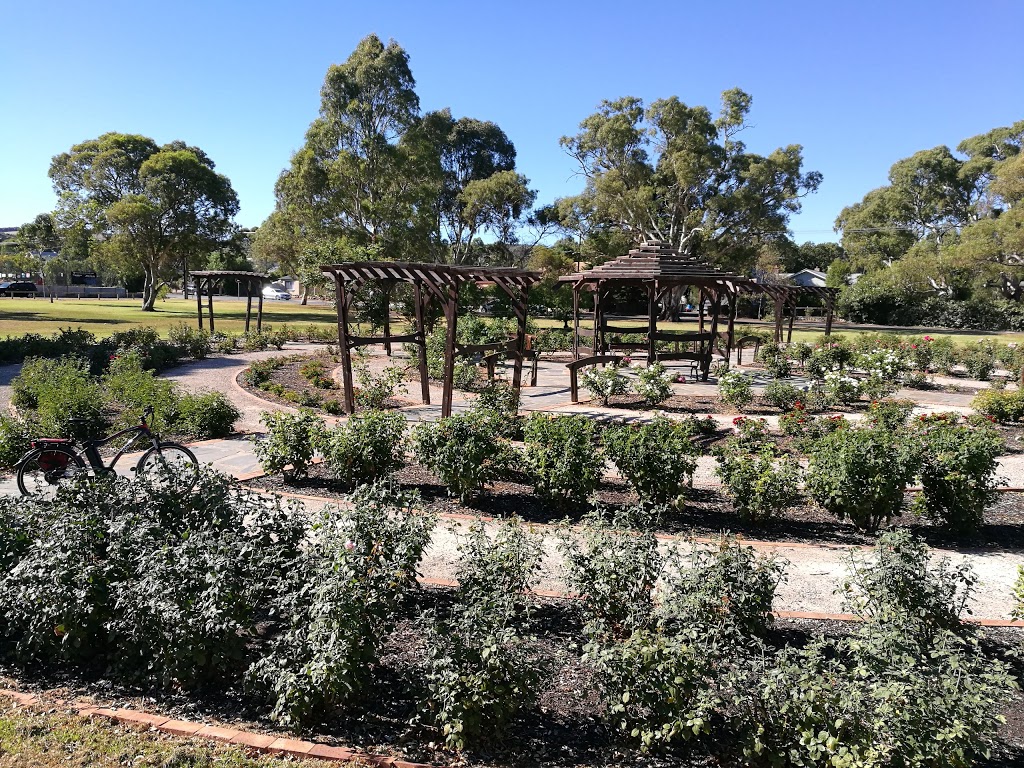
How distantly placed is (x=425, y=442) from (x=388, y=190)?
33.5 metres

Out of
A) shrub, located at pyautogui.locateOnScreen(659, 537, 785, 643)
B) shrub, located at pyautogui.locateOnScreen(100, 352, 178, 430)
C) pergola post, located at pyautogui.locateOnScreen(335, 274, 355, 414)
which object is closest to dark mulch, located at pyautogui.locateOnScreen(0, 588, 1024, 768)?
shrub, located at pyautogui.locateOnScreen(659, 537, 785, 643)

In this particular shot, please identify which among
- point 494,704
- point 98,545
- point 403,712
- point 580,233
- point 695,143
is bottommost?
point 403,712

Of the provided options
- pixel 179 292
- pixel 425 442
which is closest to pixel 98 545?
pixel 425 442

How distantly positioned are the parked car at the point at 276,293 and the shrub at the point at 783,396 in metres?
72.1

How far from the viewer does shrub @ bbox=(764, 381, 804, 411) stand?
11.4 metres

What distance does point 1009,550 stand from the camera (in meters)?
5.82

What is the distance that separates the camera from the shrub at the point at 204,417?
909cm

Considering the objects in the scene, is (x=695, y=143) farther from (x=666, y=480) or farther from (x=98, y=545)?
(x=98, y=545)

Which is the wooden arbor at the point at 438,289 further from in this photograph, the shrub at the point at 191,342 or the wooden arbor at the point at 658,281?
the shrub at the point at 191,342

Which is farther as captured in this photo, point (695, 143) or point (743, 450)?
point (695, 143)

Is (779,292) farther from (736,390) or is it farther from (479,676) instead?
(479,676)

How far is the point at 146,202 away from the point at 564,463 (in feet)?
125

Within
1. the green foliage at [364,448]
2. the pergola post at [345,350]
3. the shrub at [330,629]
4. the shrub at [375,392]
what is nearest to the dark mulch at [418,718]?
the shrub at [330,629]

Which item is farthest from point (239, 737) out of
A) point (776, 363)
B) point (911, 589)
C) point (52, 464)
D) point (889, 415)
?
point (776, 363)
